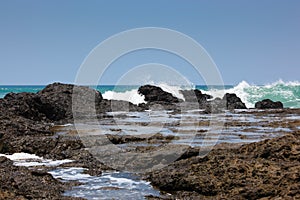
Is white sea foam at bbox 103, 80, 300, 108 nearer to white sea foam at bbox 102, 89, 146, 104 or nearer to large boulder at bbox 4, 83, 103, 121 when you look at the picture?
white sea foam at bbox 102, 89, 146, 104

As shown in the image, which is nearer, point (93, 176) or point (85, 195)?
point (85, 195)

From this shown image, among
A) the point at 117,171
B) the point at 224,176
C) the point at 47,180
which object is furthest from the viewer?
the point at 117,171

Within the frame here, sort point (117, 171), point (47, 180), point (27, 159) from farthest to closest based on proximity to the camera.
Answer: point (27, 159) < point (117, 171) < point (47, 180)

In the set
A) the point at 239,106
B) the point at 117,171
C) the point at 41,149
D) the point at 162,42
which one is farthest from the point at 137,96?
the point at 117,171

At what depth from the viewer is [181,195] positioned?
7281mm

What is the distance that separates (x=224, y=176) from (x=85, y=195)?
Result: 2622 millimetres

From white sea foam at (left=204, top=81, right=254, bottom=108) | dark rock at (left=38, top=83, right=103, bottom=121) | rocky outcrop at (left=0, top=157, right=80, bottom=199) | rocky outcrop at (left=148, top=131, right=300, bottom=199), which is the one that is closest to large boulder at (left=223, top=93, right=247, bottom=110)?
white sea foam at (left=204, top=81, right=254, bottom=108)

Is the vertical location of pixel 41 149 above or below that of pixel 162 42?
below

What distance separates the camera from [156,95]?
1757 inches

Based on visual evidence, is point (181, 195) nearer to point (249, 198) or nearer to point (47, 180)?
point (249, 198)

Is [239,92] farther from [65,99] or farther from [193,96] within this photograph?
[65,99]

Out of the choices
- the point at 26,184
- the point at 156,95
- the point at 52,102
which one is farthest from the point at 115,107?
the point at 26,184

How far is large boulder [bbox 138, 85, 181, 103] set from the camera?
4359 cm

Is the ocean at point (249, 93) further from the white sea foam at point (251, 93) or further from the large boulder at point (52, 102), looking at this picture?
the large boulder at point (52, 102)
